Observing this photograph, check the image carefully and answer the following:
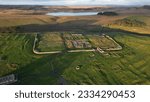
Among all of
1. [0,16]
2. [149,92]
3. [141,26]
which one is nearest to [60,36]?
[0,16]

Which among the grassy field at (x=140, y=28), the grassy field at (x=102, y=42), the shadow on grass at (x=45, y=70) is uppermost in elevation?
the grassy field at (x=140, y=28)

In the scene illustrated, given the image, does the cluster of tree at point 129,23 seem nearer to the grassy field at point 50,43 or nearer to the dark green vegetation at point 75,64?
the dark green vegetation at point 75,64

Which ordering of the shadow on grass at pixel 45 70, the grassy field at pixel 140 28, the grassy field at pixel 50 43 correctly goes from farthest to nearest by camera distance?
the grassy field at pixel 140 28 → the grassy field at pixel 50 43 → the shadow on grass at pixel 45 70

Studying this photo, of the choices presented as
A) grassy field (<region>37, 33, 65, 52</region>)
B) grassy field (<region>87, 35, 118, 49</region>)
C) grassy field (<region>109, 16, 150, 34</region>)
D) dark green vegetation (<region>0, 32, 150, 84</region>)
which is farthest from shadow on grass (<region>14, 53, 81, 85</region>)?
grassy field (<region>109, 16, 150, 34</region>)

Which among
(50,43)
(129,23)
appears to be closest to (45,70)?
(50,43)

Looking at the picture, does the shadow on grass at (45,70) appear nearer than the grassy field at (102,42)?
Yes

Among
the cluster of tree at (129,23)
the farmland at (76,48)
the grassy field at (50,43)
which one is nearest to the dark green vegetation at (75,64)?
the farmland at (76,48)

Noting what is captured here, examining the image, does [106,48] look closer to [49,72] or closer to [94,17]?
[94,17]

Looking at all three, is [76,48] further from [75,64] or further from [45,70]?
[45,70]

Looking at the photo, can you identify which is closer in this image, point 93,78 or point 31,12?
point 93,78
